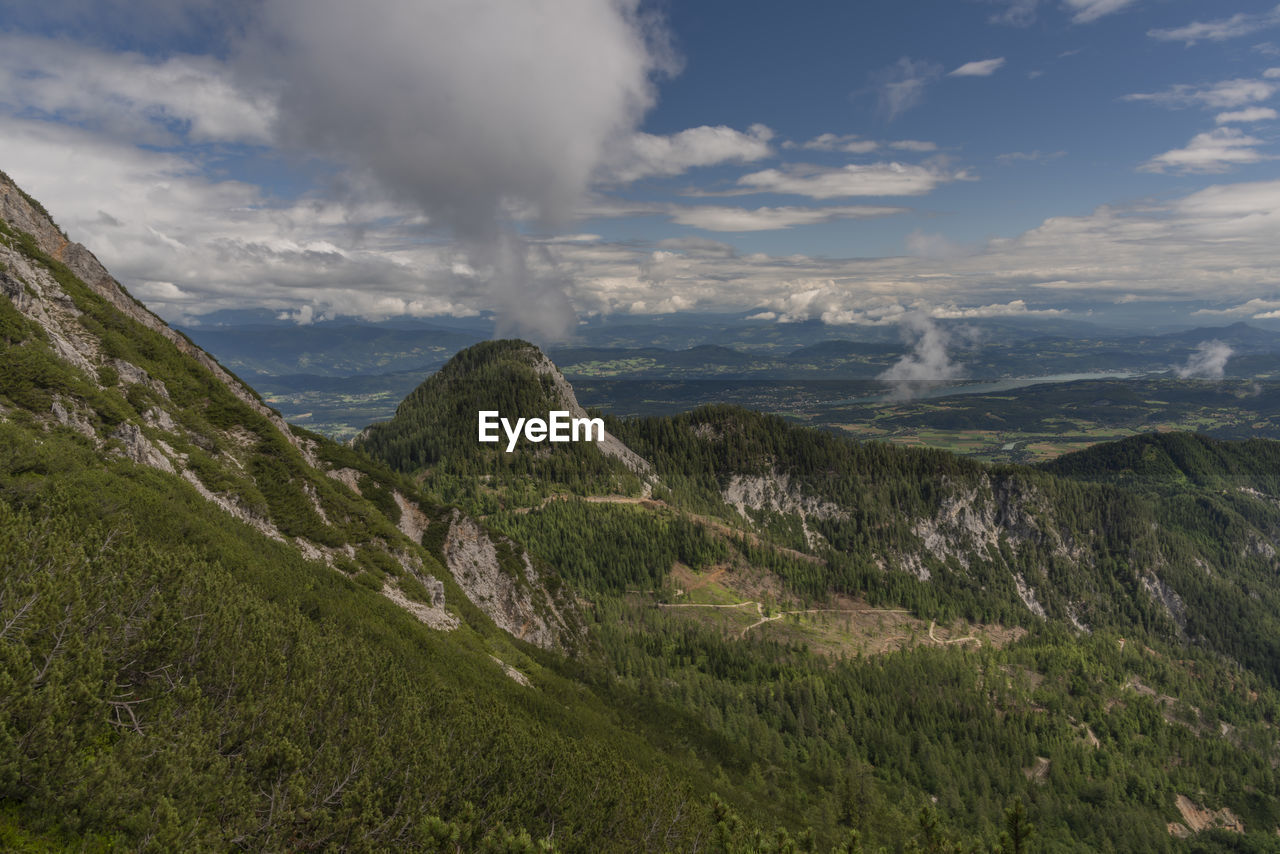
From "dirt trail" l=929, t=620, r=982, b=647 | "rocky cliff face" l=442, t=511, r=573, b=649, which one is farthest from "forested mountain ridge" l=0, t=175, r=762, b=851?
"dirt trail" l=929, t=620, r=982, b=647

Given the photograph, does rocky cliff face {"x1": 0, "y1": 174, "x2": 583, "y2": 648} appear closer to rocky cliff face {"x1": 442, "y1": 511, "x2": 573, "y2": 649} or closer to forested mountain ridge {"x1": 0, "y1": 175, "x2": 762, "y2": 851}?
forested mountain ridge {"x1": 0, "y1": 175, "x2": 762, "y2": 851}

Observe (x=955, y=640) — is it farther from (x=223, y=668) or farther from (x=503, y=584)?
(x=223, y=668)

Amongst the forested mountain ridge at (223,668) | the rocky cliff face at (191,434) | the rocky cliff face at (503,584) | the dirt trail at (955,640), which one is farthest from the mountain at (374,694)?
the dirt trail at (955,640)

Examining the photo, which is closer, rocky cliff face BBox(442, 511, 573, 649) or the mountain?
the mountain

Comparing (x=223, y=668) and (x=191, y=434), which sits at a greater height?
(x=191, y=434)

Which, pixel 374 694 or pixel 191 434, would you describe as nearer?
pixel 374 694

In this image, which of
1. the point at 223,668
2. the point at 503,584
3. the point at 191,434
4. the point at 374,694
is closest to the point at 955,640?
the point at 503,584

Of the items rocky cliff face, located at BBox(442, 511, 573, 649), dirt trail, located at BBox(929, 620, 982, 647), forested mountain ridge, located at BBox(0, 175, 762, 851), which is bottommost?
dirt trail, located at BBox(929, 620, 982, 647)

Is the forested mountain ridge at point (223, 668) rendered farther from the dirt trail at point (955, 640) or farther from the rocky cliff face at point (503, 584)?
the dirt trail at point (955, 640)

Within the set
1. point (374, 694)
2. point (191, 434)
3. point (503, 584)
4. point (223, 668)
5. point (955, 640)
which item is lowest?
point (955, 640)

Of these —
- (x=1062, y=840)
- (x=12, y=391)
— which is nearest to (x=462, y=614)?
(x=12, y=391)

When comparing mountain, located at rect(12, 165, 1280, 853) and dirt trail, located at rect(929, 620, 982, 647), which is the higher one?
mountain, located at rect(12, 165, 1280, 853)

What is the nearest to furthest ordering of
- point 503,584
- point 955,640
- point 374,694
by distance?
point 374,694 → point 503,584 → point 955,640
